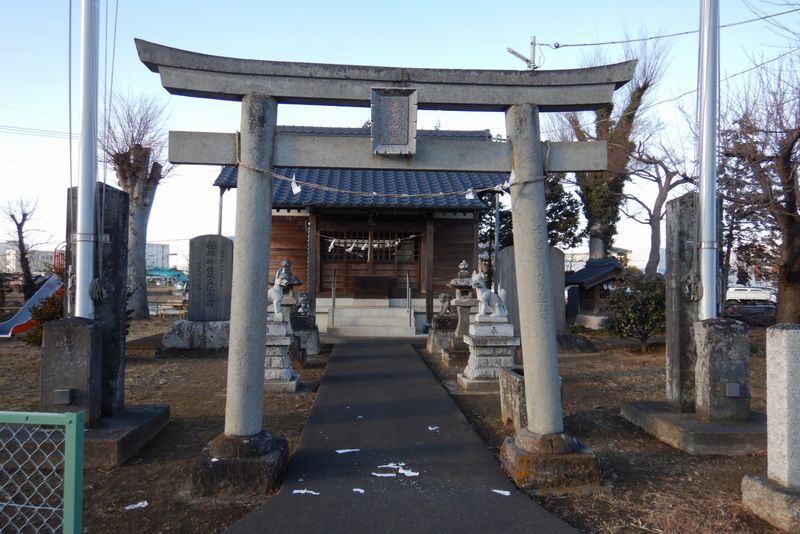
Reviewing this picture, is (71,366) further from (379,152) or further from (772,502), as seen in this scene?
(772,502)

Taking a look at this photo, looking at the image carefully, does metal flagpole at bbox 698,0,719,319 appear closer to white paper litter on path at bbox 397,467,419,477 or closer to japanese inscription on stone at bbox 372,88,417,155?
japanese inscription on stone at bbox 372,88,417,155

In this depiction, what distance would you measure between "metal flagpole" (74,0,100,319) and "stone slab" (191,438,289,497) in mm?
2399

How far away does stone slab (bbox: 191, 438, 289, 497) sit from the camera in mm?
4098

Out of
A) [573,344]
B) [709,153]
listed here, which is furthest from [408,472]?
[573,344]

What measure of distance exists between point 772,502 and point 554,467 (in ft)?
4.82

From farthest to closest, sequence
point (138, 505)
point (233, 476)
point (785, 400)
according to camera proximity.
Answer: point (233, 476) → point (138, 505) → point (785, 400)

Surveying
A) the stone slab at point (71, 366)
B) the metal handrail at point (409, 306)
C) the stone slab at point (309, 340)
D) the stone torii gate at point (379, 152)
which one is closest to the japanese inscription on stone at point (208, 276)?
the stone slab at point (309, 340)

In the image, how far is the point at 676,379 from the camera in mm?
6082

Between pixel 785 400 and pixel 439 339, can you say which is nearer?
pixel 785 400

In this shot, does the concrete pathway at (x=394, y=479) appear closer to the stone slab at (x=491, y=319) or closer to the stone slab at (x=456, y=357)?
the stone slab at (x=491, y=319)

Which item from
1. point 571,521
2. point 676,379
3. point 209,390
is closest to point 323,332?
point 209,390

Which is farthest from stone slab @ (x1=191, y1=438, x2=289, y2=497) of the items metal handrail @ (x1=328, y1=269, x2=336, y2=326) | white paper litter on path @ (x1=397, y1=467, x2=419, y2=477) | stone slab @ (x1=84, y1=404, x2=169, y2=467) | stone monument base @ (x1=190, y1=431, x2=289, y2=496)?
metal handrail @ (x1=328, y1=269, x2=336, y2=326)

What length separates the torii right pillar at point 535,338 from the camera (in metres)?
4.33

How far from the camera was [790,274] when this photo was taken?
10859 mm
